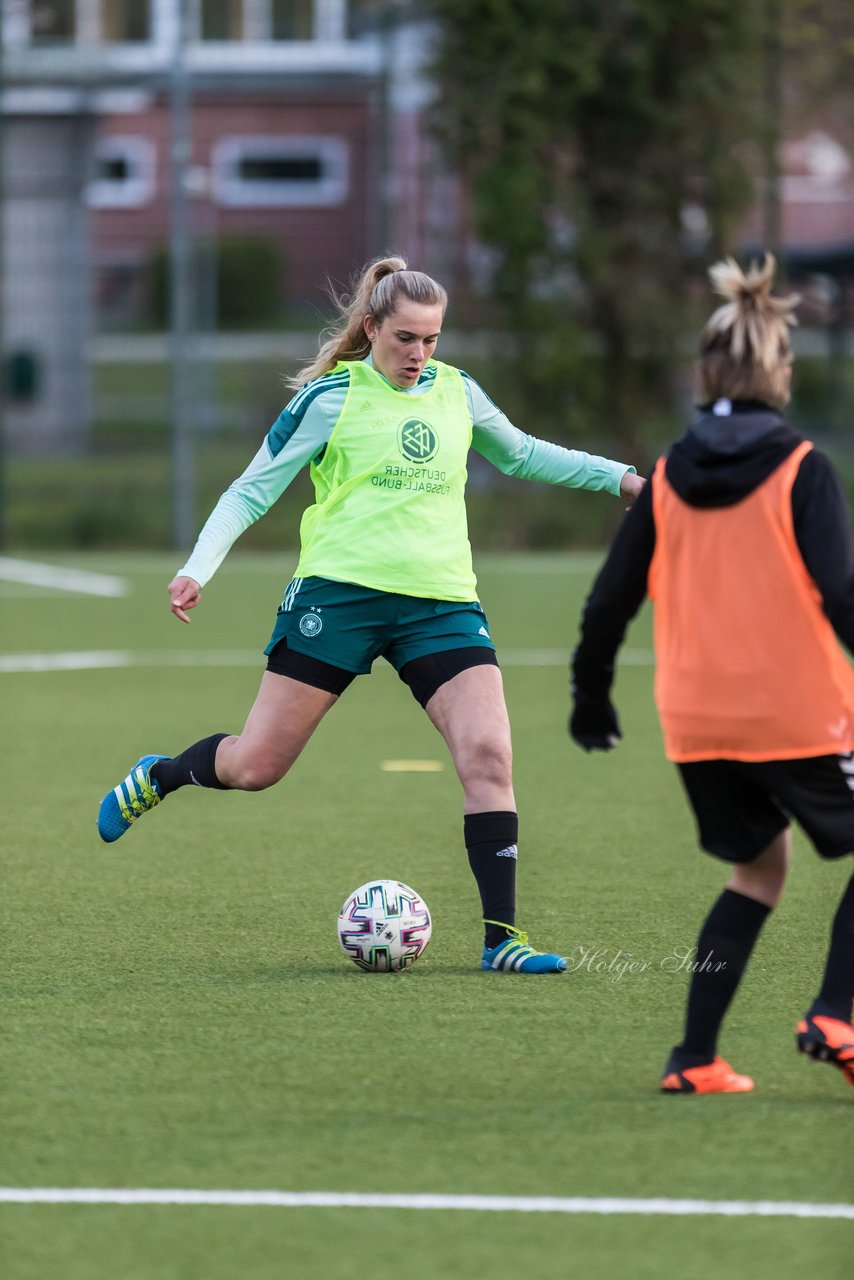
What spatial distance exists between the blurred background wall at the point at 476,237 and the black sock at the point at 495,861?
646 inches

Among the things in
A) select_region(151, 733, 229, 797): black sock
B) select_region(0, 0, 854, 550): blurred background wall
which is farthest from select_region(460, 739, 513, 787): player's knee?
select_region(0, 0, 854, 550): blurred background wall

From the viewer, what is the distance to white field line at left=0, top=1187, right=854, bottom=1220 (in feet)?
13.0

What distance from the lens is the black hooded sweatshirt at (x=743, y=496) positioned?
14.1 feet

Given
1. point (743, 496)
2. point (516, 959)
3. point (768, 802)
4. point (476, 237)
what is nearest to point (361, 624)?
point (516, 959)

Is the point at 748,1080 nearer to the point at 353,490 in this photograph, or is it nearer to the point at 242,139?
the point at 353,490

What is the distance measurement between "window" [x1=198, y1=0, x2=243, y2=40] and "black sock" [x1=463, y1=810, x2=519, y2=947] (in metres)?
21.7

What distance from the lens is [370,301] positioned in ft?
19.3

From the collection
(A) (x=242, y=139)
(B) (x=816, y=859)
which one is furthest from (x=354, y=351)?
(A) (x=242, y=139)

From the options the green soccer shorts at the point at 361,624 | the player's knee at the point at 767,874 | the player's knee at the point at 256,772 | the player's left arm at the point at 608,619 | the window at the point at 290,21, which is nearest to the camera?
the player's left arm at the point at 608,619

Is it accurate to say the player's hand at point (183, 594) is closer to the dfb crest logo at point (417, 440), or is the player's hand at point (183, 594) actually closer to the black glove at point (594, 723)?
the dfb crest logo at point (417, 440)

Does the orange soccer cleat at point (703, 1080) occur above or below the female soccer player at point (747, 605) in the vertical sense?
below

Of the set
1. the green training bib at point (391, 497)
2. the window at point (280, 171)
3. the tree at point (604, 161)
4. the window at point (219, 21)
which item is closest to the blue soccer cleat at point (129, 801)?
the green training bib at point (391, 497)

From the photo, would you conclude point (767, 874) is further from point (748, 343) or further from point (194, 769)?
point (194, 769)

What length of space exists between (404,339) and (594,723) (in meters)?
1.54
